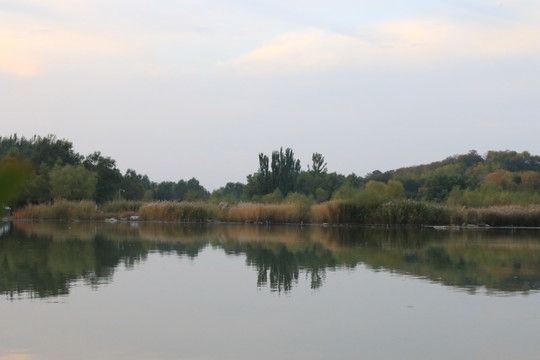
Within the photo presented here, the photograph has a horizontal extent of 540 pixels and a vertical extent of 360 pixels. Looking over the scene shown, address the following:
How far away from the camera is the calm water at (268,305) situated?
7.46 meters

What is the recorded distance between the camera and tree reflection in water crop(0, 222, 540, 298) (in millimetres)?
12438

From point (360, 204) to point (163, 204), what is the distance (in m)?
12.3

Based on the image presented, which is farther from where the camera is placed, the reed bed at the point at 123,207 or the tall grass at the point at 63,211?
the reed bed at the point at 123,207

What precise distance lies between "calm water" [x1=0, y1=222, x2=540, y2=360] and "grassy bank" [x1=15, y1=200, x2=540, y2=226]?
16301 millimetres

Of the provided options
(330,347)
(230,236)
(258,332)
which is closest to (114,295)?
(258,332)

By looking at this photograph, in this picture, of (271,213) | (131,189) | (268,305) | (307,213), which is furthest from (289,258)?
(131,189)

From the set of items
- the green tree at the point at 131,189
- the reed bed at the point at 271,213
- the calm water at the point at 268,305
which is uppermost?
the green tree at the point at 131,189

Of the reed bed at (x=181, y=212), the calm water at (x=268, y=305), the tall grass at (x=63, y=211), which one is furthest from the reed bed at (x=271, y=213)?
the calm water at (x=268, y=305)

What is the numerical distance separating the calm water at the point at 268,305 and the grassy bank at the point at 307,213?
53.5ft

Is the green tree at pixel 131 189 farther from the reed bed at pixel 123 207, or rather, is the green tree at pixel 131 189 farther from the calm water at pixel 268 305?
the calm water at pixel 268 305

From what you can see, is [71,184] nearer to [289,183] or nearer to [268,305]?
[289,183]

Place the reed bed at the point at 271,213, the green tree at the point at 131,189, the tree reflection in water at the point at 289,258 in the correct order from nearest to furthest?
the tree reflection in water at the point at 289,258, the reed bed at the point at 271,213, the green tree at the point at 131,189

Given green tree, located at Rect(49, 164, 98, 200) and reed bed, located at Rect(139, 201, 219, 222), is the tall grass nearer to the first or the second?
green tree, located at Rect(49, 164, 98, 200)

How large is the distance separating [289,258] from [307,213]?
20283 millimetres
